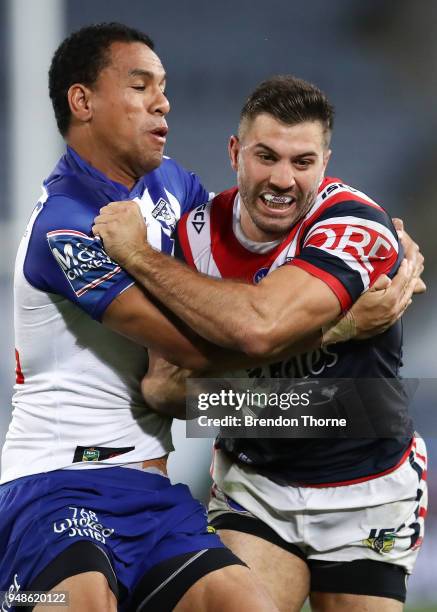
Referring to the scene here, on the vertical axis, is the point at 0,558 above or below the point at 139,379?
below

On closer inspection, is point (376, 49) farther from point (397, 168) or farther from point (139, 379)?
point (139, 379)

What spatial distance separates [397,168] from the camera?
25.9 ft

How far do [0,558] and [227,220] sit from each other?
1.29 metres

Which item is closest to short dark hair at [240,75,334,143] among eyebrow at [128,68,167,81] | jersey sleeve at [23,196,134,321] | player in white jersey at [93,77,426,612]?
player in white jersey at [93,77,426,612]

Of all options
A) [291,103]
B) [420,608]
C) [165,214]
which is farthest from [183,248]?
[420,608]

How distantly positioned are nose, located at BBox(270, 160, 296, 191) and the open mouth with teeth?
0.04 meters

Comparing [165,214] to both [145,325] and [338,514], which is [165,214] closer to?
[145,325]

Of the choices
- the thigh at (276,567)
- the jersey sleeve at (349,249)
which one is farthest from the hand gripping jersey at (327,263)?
the thigh at (276,567)

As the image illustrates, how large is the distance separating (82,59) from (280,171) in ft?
2.41

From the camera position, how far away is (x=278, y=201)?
11.1 feet

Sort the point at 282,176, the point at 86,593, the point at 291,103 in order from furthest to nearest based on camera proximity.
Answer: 1. the point at 291,103
2. the point at 282,176
3. the point at 86,593

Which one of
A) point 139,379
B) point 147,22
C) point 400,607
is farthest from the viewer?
point 147,22

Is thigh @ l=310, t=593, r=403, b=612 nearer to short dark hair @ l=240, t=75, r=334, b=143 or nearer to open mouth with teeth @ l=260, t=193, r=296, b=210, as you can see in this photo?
open mouth with teeth @ l=260, t=193, r=296, b=210

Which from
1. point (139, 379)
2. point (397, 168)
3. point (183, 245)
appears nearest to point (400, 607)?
point (139, 379)
